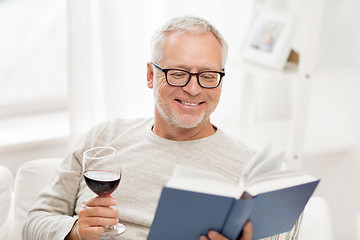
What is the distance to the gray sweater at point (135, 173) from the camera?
64.6 inches

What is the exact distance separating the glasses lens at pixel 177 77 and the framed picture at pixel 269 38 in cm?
91

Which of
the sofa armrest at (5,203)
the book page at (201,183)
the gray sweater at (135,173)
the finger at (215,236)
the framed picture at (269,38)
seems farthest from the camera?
the framed picture at (269,38)

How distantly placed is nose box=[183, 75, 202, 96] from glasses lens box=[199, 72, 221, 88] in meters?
0.02

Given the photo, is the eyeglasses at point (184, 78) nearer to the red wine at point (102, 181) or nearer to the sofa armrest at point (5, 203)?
the red wine at point (102, 181)

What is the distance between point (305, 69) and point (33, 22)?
1.54m

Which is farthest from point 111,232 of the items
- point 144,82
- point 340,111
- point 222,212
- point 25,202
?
point 340,111

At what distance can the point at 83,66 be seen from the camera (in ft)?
8.02

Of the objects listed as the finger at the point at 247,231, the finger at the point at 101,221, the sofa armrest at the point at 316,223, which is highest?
the finger at the point at 247,231

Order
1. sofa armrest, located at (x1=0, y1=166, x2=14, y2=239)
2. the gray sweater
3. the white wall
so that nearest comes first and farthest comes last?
the gray sweater, sofa armrest, located at (x1=0, y1=166, x2=14, y2=239), the white wall

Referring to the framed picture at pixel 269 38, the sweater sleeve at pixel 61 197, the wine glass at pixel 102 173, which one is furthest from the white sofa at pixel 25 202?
the framed picture at pixel 269 38

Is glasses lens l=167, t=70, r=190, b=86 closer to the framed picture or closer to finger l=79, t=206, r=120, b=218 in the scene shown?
finger l=79, t=206, r=120, b=218

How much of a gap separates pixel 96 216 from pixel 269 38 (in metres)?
1.45

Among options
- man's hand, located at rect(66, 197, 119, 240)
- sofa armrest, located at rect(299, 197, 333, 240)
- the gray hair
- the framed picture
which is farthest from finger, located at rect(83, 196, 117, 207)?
the framed picture

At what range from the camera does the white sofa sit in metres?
1.75
